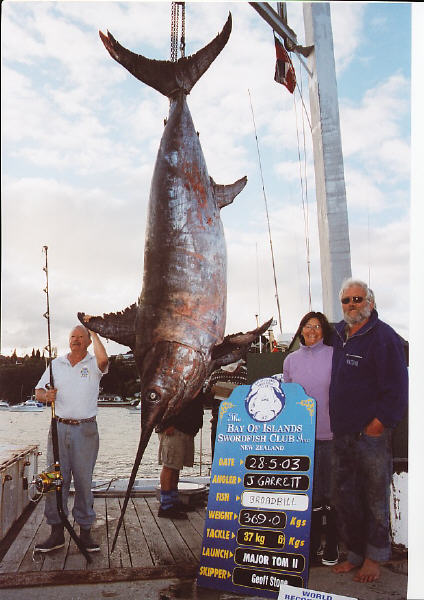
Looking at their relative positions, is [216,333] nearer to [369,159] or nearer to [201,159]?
[201,159]

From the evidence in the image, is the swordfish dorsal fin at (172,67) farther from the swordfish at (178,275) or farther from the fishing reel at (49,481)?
the fishing reel at (49,481)

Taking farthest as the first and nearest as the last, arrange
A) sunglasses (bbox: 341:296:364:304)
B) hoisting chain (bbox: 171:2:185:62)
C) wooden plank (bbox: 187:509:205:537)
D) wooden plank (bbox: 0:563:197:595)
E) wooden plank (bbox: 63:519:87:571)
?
wooden plank (bbox: 187:509:205:537), hoisting chain (bbox: 171:2:185:62), sunglasses (bbox: 341:296:364:304), wooden plank (bbox: 63:519:87:571), wooden plank (bbox: 0:563:197:595)

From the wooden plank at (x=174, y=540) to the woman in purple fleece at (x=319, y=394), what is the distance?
55cm

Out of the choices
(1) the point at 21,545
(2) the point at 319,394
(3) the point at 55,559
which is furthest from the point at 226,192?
(1) the point at 21,545

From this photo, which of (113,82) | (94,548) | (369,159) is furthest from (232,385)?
(113,82)

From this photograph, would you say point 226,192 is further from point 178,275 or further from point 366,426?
point 366,426

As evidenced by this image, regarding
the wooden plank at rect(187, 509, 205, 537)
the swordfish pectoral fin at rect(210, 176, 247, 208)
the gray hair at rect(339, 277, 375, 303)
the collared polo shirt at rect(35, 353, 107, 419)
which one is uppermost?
the swordfish pectoral fin at rect(210, 176, 247, 208)

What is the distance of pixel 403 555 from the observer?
2.31 meters

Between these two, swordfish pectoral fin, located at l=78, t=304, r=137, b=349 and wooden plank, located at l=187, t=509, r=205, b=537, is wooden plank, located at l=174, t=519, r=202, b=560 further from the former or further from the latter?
swordfish pectoral fin, located at l=78, t=304, r=137, b=349

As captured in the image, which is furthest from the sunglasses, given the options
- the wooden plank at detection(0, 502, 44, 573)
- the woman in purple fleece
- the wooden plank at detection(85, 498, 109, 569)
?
the wooden plank at detection(0, 502, 44, 573)

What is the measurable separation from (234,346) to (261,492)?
2.00ft

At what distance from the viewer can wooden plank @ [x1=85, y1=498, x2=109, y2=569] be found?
7.23ft

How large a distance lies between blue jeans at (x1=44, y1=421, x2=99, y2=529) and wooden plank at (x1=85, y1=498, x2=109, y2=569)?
0.43 ft

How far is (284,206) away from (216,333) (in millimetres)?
915
